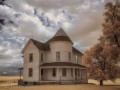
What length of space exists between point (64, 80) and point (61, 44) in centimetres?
776

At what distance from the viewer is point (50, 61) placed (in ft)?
188

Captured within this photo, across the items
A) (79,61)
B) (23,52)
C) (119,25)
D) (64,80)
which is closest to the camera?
(119,25)

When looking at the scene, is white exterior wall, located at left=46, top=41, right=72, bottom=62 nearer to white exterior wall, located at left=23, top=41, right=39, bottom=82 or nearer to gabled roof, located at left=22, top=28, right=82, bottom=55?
gabled roof, located at left=22, top=28, right=82, bottom=55

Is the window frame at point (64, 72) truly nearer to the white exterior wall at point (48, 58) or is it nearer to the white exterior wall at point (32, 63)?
the white exterior wall at point (48, 58)

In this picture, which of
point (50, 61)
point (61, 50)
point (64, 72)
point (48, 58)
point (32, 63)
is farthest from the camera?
point (48, 58)

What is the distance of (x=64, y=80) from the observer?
54531 mm

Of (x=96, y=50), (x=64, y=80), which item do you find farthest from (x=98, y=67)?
(x=64, y=80)

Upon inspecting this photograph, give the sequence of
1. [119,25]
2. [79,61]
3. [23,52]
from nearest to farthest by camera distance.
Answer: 1. [119,25]
2. [23,52]
3. [79,61]

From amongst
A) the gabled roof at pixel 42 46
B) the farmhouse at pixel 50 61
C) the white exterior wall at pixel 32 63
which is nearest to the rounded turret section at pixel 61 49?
the farmhouse at pixel 50 61

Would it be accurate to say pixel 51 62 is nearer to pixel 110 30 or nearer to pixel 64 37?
pixel 64 37

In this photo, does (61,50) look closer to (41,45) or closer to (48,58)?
(48,58)

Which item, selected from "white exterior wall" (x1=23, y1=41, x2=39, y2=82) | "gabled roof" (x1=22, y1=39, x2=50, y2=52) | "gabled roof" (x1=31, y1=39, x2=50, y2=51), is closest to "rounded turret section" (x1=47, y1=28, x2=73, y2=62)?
"gabled roof" (x1=31, y1=39, x2=50, y2=51)

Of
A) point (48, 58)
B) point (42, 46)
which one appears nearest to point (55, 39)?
point (42, 46)

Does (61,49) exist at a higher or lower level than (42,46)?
lower
